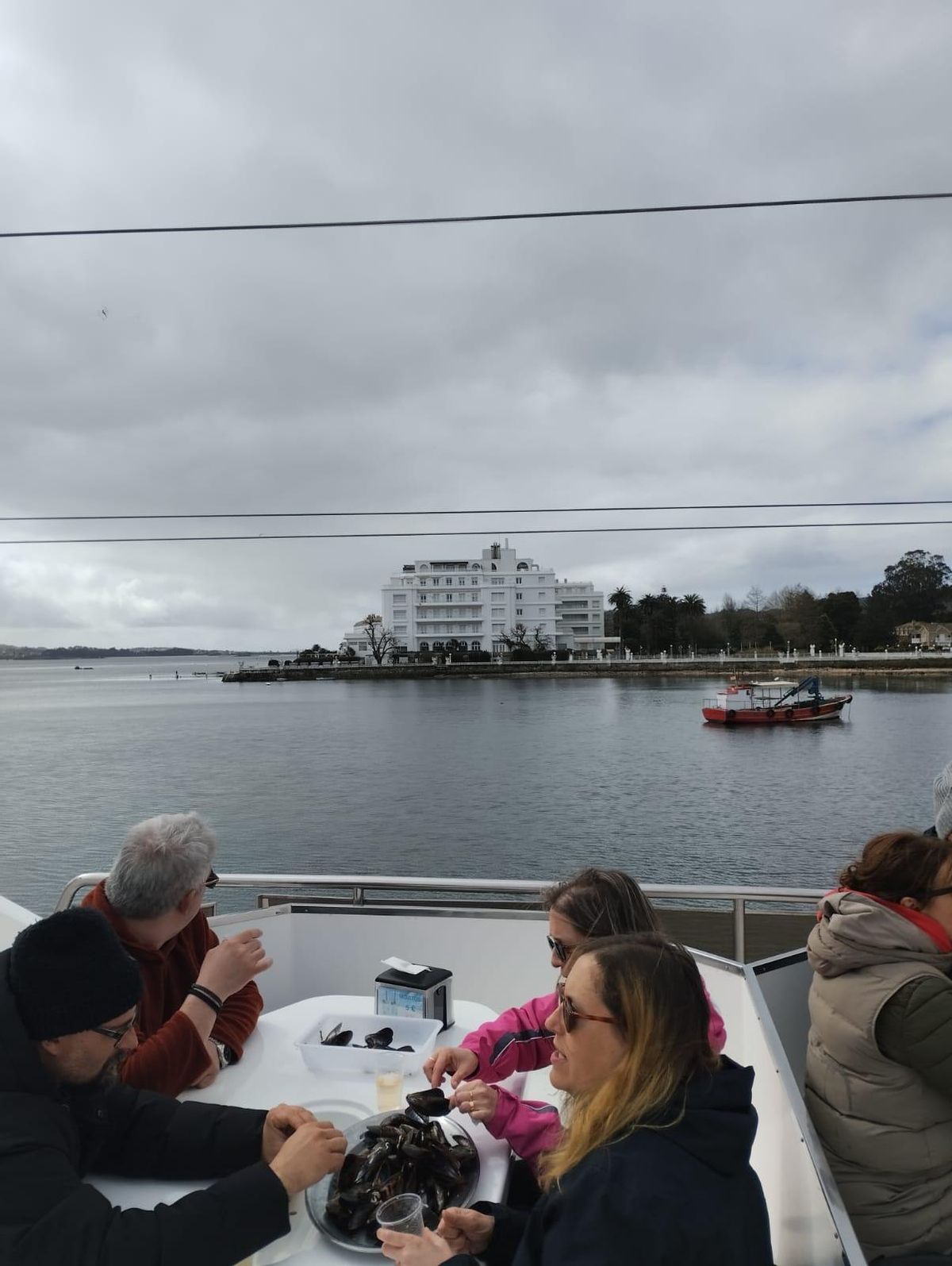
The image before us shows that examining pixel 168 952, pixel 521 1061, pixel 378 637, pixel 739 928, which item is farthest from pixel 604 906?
pixel 378 637

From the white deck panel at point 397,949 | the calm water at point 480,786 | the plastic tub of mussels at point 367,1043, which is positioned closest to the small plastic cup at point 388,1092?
the plastic tub of mussels at point 367,1043

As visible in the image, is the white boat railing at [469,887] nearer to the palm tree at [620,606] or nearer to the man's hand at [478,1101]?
the man's hand at [478,1101]

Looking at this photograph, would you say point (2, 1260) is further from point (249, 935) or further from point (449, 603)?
point (449, 603)

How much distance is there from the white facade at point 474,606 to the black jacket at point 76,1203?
265 feet

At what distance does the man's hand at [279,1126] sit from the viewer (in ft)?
4.27

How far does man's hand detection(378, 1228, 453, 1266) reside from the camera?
3.40 feet

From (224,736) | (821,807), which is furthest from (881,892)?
(224,736)

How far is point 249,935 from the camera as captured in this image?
1723 millimetres

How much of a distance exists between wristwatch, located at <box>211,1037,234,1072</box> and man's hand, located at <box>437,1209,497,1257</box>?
778 mm

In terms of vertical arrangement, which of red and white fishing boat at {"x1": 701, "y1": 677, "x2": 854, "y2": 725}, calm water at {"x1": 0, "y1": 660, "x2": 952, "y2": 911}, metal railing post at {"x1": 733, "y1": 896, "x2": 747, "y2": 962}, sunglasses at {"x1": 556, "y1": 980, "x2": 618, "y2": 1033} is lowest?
calm water at {"x1": 0, "y1": 660, "x2": 952, "y2": 911}

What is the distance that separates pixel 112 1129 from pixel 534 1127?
2.40ft

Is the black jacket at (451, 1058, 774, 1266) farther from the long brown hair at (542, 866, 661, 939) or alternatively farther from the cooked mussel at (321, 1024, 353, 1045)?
the cooked mussel at (321, 1024, 353, 1045)

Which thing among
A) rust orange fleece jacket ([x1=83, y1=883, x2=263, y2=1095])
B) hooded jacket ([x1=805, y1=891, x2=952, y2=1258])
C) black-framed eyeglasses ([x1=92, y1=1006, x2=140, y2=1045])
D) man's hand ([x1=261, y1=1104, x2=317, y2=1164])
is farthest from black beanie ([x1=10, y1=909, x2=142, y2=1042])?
hooded jacket ([x1=805, y1=891, x2=952, y2=1258])

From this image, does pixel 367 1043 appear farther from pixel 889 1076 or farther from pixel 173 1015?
pixel 889 1076
